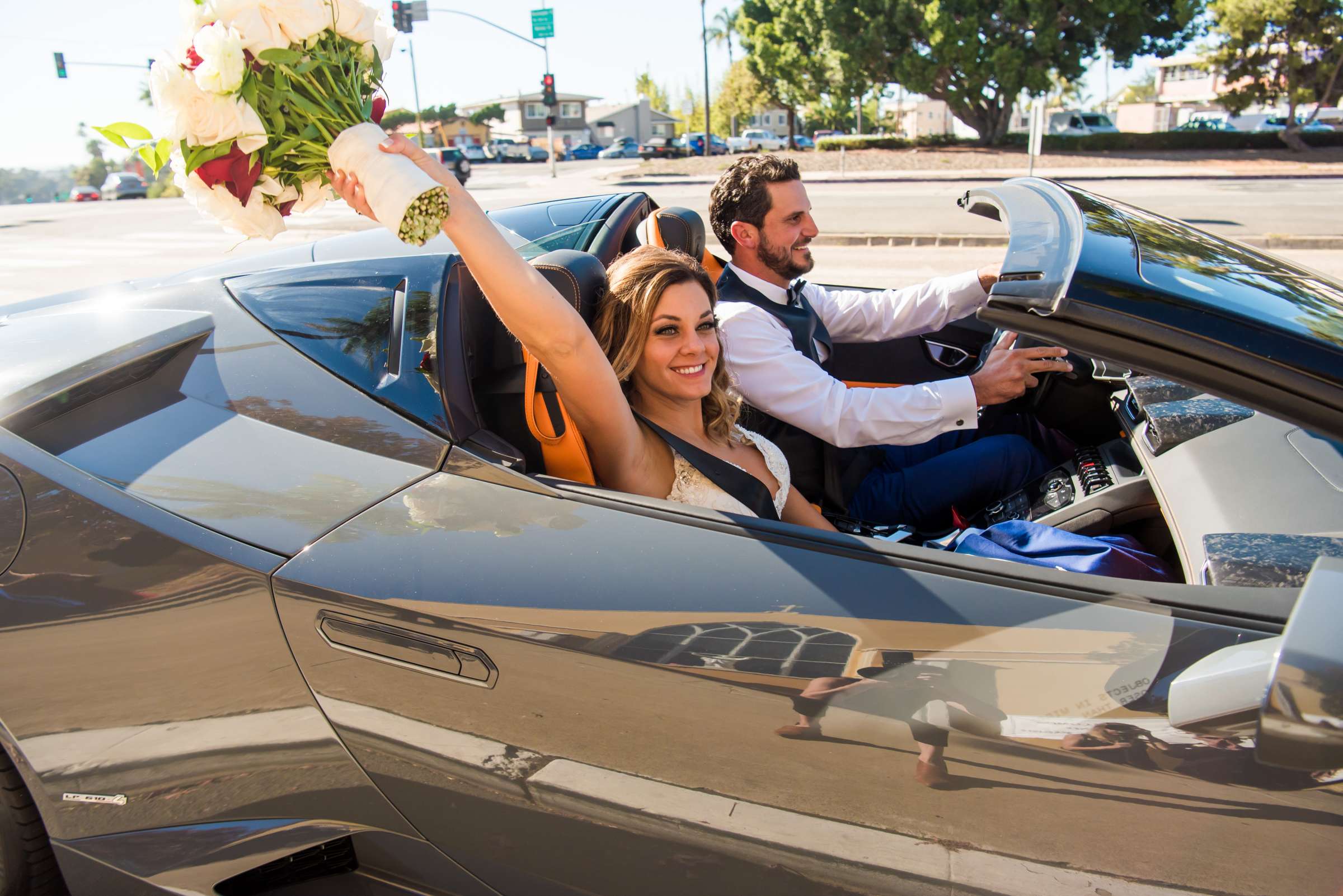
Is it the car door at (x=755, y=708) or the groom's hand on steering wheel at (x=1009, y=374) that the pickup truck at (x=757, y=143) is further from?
the car door at (x=755, y=708)

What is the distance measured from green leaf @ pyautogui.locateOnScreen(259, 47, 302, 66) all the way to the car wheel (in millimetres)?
1254

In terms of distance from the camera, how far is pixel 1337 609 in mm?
1055

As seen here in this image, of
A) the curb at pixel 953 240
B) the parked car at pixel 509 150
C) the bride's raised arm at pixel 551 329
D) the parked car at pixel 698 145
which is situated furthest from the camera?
the parked car at pixel 509 150

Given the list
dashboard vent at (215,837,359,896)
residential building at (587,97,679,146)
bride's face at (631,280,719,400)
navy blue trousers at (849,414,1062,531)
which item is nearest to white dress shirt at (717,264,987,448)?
navy blue trousers at (849,414,1062,531)

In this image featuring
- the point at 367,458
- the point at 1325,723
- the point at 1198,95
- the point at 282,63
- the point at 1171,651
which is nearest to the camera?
the point at 1325,723

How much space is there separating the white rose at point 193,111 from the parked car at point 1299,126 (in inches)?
1172

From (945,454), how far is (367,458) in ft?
5.78

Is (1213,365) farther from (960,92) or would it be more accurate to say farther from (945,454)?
(960,92)

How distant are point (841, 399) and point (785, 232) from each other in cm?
65

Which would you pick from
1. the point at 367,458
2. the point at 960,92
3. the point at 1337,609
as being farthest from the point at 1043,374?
the point at 960,92

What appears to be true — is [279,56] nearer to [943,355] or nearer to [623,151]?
[943,355]

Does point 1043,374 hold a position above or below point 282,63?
below

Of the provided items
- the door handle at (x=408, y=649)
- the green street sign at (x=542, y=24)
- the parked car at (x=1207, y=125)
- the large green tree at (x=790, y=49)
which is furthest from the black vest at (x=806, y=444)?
the parked car at (x=1207, y=125)

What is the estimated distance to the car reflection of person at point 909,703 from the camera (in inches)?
46.6
